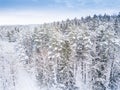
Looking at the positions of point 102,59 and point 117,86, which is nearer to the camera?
point 102,59

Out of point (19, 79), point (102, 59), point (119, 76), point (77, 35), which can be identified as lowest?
point (19, 79)

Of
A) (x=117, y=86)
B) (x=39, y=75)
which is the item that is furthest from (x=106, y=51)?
(x=39, y=75)

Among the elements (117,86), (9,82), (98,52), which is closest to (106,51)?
(98,52)

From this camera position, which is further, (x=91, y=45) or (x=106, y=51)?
(x=91, y=45)

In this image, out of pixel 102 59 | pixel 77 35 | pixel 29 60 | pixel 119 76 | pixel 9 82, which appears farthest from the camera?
pixel 29 60

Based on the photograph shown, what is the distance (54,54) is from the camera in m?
46.1

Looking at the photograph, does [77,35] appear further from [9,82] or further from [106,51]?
[9,82]

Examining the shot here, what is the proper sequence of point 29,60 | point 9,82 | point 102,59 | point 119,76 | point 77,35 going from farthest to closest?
point 29,60
point 9,82
point 77,35
point 119,76
point 102,59

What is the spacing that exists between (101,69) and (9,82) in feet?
71.3

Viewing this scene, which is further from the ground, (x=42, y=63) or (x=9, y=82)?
(x=42, y=63)

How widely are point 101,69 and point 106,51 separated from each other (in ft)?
10.7

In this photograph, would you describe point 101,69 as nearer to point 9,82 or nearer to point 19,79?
point 9,82

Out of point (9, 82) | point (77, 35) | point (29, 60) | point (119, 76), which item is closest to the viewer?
point (119, 76)

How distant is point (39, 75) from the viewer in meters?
47.2
